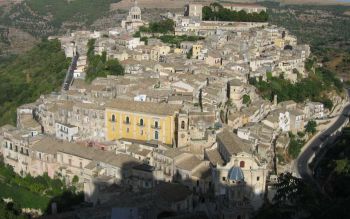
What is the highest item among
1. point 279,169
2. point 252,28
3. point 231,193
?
point 252,28

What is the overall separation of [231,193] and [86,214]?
489 centimetres

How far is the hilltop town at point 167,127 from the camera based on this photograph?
66.0 feet

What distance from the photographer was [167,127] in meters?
24.3

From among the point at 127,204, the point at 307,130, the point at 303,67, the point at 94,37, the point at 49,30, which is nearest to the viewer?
the point at 127,204

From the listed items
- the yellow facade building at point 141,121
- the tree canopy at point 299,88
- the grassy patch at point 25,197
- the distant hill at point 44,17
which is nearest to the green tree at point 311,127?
the tree canopy at point 299,88

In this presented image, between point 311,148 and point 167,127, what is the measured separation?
10225 millimetres

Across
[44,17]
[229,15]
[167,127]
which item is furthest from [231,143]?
[44,17]

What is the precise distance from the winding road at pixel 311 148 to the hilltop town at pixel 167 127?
2.68 ft

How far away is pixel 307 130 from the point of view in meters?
31.8

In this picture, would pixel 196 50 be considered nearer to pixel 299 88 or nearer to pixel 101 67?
pixel 101 67

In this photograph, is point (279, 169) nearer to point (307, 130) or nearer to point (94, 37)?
point (307, 130)

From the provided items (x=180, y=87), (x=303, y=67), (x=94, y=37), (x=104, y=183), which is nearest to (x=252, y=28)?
(x=303, y=67)

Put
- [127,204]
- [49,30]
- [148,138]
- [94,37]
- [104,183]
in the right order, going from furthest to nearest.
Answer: [49,30], [94,37], [148,138], [104,183], [127,204]

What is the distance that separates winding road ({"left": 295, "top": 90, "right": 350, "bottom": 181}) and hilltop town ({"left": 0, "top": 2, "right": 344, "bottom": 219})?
82cm
